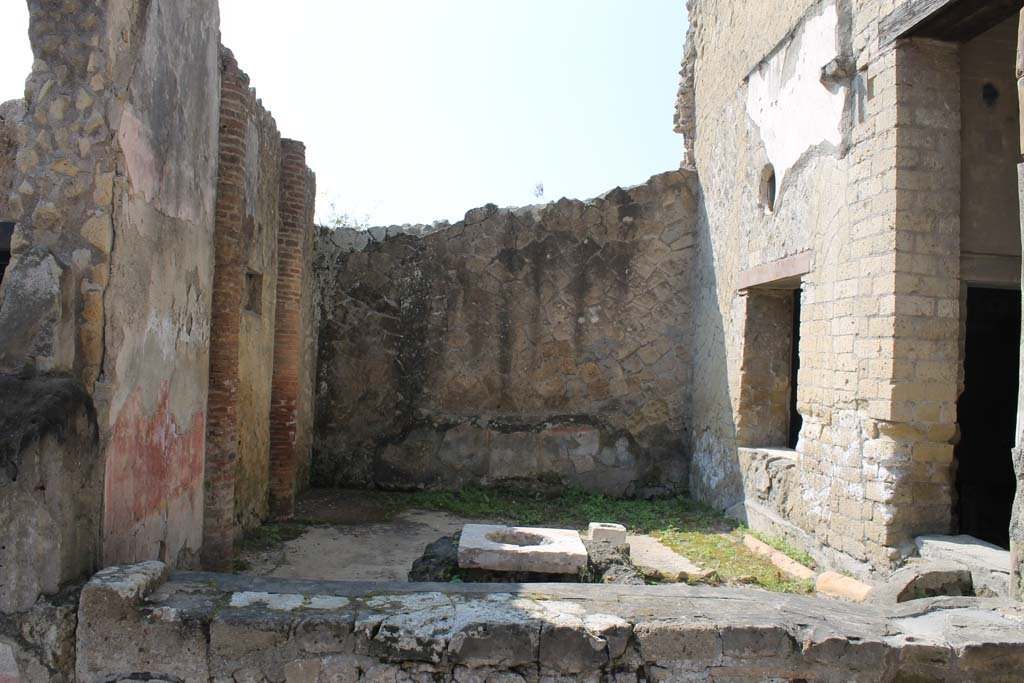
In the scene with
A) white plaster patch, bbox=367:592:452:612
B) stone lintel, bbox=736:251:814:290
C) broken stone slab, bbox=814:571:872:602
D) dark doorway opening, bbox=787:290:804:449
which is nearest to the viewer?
white plaster patch, bbox=367:592:452:612

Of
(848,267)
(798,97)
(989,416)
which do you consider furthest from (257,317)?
(989,416)

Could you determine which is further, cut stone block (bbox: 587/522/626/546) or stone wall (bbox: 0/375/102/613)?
cut stone block (bbox: 587/522/626/546)

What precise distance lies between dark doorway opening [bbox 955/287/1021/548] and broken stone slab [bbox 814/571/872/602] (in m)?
1.76

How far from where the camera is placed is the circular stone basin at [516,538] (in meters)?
4.90

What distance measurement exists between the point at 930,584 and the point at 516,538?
2.31 meters

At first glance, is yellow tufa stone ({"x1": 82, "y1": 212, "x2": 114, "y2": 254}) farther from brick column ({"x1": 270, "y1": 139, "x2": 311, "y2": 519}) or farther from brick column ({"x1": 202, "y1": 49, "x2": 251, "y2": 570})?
brick column ({"x1": 270, "y1": 139, "x2": 311, "y2": 519})

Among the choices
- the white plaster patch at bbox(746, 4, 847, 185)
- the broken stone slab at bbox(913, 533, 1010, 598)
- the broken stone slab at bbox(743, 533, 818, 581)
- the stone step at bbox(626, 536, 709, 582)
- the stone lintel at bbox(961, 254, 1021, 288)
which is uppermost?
the white plaster patch at bbox(746, 4, 847, 185)

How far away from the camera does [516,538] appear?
496cm

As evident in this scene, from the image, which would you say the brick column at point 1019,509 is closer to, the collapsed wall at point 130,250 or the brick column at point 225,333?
the collapsed wall at point 130,250

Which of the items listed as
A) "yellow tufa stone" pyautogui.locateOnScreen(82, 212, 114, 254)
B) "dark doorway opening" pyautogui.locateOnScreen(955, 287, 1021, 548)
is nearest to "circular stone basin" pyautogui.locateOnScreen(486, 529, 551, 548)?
"yellow tufa stone" pyautogui.locateOnScreen(82, 212, 114, 254)

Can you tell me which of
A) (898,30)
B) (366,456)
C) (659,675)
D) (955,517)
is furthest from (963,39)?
(366,456)

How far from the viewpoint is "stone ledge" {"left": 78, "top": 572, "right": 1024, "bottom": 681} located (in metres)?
2.86

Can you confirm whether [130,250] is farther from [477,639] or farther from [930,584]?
[930,584]

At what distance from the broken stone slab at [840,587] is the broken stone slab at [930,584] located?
32 cm
